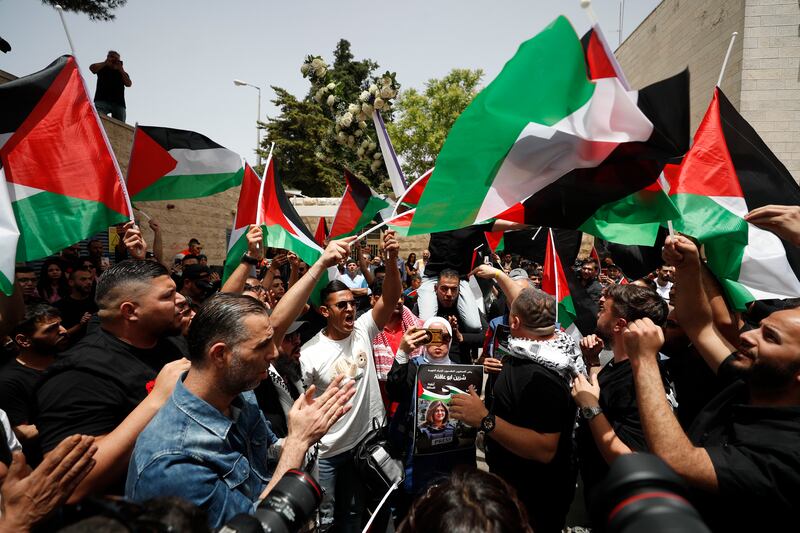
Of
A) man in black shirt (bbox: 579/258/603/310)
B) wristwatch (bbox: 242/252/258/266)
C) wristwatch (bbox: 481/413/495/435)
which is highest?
wristwatch (bbox: 242/252/258/266)

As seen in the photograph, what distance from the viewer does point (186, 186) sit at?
13.5ft

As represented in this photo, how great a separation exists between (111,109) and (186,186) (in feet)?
17.7

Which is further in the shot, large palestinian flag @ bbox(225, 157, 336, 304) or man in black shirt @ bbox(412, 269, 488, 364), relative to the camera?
man in black shirt @ bbox(412, 269, 488, 364)

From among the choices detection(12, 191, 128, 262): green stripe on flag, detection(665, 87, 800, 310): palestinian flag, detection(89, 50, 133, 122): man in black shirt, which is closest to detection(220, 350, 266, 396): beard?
detection(12, 191, 128, 262): green stripe on flag

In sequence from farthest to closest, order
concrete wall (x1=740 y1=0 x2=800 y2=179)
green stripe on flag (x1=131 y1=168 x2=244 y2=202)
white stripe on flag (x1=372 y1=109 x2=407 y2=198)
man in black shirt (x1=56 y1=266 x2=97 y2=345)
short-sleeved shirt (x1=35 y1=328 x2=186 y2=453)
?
concrete wall (x1=740 y1=0 x2=800 y2=179), white stripe on flag (x1=372 y1=109 x2=407 y2=198), man in black shirt (x1=56 y1=266 x2=97 y2=345), green stripe on flag (x1=131 y1=168 x2=244 y2=202), short-sleeved shirt (x1=35 y1=328 x2=186 y2=453)

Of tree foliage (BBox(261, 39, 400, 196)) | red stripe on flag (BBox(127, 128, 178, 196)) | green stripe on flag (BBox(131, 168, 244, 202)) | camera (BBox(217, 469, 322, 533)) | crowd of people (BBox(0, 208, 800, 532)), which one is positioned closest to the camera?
camera (BBox(217, 469, 322, 533))

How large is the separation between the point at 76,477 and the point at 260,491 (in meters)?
0.66

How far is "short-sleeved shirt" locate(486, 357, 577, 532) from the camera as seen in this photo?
2.34 meters

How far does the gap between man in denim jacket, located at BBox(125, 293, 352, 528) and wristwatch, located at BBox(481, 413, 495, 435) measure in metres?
0.88

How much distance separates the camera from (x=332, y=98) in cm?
2136

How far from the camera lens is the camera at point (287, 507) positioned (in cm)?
120

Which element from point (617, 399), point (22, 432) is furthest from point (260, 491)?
point (617, 399)

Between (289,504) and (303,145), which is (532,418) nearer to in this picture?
(289,504)

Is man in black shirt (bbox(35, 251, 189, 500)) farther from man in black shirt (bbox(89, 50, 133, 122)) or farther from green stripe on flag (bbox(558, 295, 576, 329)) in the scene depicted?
man in black shirt (bbox(89, 50, 133, 122))
